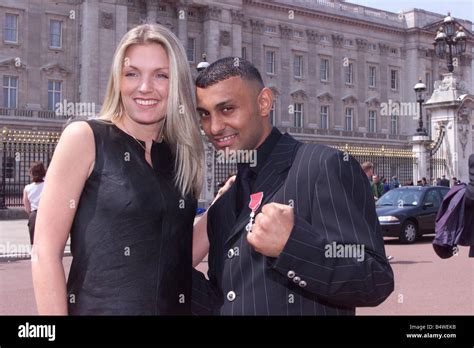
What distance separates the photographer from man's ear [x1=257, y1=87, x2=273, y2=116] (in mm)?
2172

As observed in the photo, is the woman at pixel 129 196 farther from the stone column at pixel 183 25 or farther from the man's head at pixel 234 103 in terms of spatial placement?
the stone column at pixel 183 25

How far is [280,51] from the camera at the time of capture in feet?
155

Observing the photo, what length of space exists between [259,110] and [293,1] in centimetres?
4802

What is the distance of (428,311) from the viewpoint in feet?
Answer: 22.7

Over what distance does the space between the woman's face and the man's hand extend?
0.73m

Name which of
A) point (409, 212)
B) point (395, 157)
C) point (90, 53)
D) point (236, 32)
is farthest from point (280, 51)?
point (409, 212)

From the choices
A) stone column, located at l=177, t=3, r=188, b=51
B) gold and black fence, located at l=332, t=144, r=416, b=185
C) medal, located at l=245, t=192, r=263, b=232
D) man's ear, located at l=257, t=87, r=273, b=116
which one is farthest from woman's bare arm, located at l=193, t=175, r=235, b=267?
stone column, located at l=177, t=3, r=188, b=51

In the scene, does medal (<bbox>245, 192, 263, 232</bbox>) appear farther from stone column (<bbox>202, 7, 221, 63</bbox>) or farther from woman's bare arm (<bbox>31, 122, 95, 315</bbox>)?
stone column (<bbox>202, 7, 221, 63</bbox>)

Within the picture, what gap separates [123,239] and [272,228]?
1.89ft

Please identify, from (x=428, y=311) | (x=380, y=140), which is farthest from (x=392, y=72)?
(x=428, y=311)

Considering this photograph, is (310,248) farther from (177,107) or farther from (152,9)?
(152,9)

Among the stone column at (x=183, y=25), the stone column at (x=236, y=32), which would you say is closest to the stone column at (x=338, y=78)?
the stone column at (x=236, y=32)
